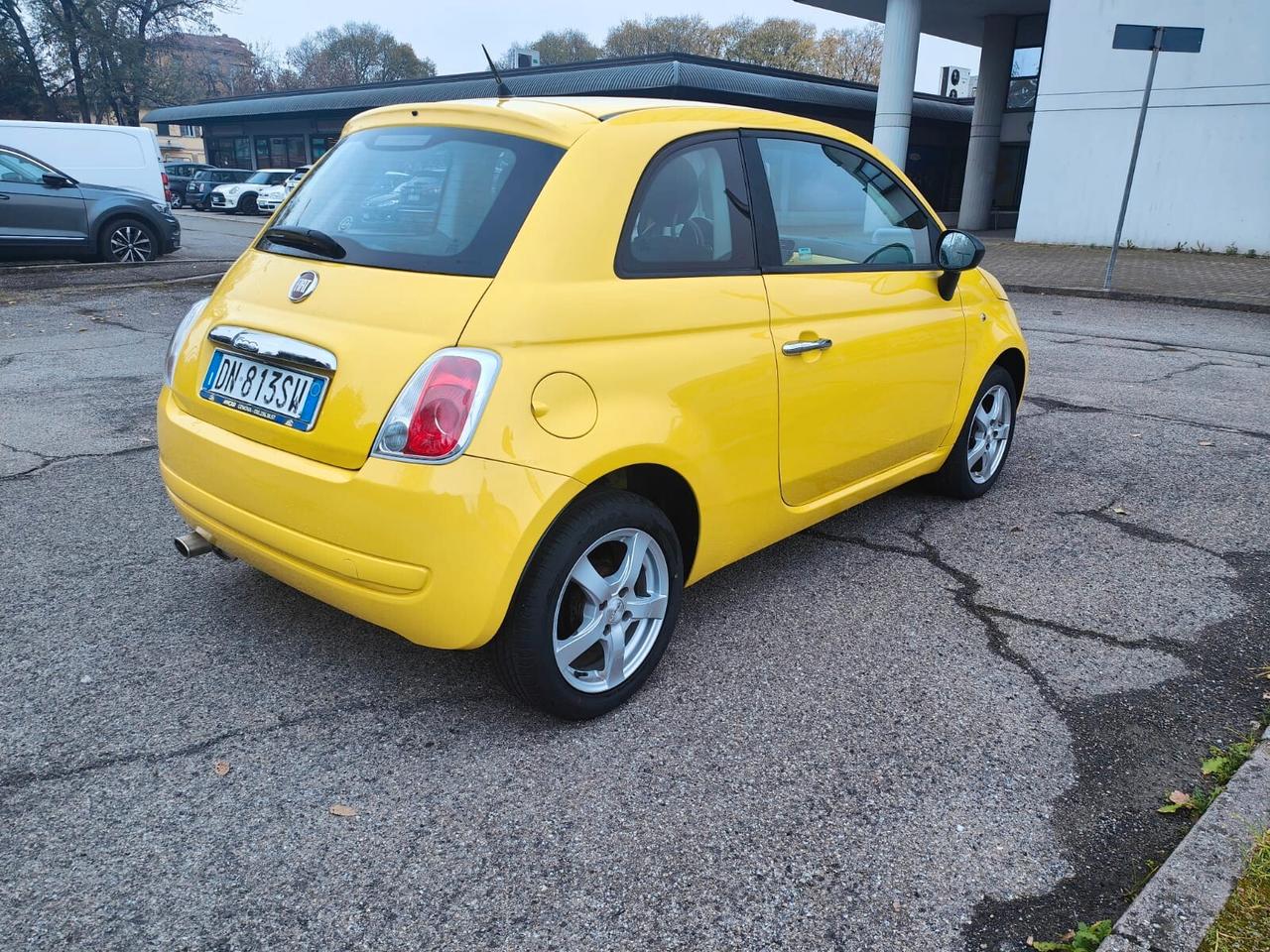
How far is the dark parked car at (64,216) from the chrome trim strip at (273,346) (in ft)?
40.9

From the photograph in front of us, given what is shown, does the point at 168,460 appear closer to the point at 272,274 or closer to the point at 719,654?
the point at 272,274

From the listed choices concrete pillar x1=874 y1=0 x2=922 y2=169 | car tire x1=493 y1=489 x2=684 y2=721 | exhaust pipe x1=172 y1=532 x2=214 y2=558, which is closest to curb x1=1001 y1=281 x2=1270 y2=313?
concrete pillar x1=874 y1=0 x2=922 y2=169

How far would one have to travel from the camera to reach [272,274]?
2.99 m

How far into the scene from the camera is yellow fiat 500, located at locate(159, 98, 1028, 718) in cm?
246

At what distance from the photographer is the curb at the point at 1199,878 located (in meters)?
1.99

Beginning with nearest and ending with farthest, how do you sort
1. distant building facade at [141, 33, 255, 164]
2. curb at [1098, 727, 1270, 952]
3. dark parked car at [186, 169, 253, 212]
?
curb at [1098, 727, 1270, 952] < dark parked car at [186, 169, 253, 212] < distant building facade at [141, 33, 255, 164]

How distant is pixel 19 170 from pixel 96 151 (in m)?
3.52

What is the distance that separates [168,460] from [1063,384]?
6.63m

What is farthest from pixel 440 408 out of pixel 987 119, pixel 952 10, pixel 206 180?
pixel 206 180

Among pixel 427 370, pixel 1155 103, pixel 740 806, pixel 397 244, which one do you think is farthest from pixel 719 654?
pixel 1155 103

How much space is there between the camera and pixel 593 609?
2.77 meters

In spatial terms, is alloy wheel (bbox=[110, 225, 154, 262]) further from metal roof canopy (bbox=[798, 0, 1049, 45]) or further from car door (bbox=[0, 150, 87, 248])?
metal roof canopy (bbox=[798, 0, 1049, 45])

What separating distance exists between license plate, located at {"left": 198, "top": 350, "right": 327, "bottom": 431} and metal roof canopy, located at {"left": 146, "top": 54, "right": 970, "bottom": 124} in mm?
17565

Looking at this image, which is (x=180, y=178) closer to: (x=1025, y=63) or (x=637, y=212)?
(x=1025, y=63)
